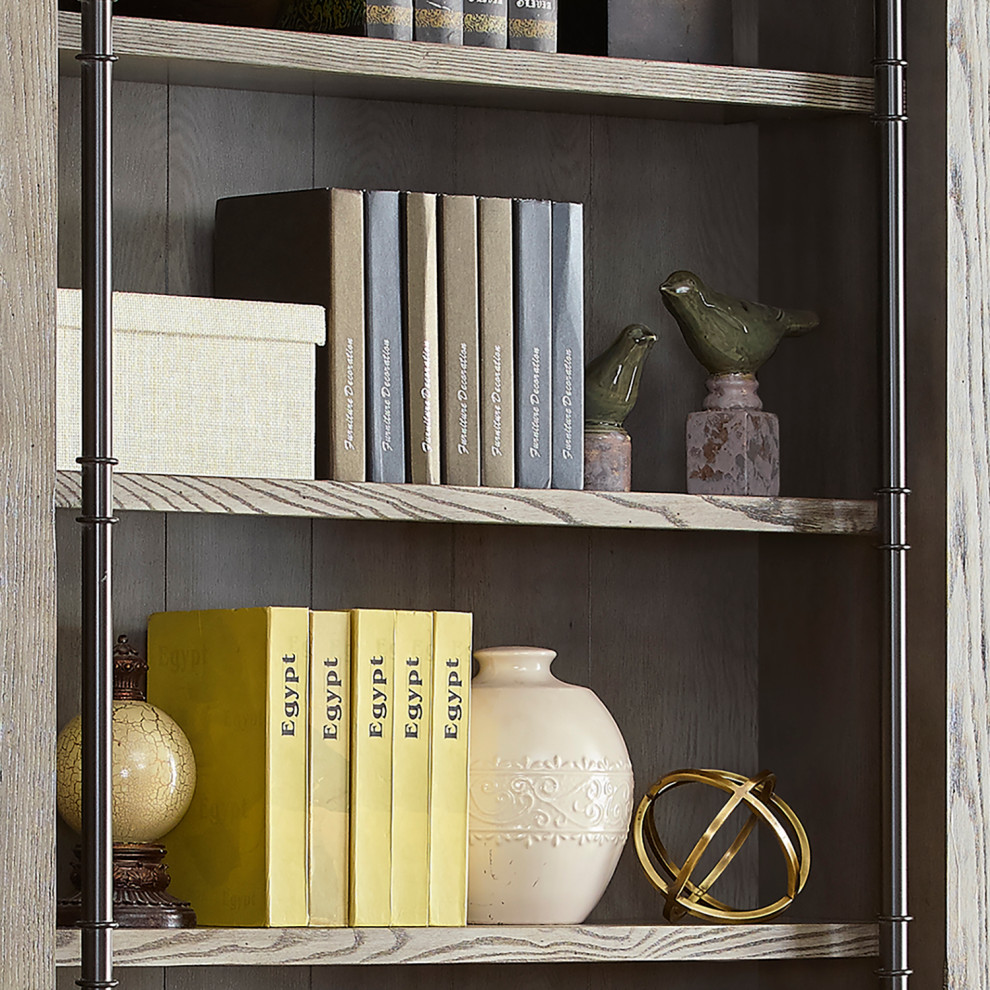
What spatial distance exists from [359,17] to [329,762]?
655 mm

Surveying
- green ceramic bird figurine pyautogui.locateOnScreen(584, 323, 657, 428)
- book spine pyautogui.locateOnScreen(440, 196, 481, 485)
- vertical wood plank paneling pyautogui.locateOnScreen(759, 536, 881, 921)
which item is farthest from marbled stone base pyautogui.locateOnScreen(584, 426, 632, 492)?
vertical wood plank paneling pyautogui.locateOnScreen(759, 536, 881, 921)

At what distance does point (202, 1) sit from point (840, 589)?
0.82 m

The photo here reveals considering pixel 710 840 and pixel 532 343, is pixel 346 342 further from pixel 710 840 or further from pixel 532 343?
pixel 710 840

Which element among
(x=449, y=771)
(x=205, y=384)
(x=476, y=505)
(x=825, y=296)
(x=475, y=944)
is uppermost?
(x=825, y=296)

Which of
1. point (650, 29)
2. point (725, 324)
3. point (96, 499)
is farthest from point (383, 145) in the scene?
point (96, 499)

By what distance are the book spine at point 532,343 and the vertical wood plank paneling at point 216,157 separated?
28 centimetres

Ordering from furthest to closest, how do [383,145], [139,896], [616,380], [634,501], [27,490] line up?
[383,145] < [616,380] < [634,501] < [139,896] < [27,490]

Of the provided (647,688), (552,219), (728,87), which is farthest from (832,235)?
(647,688)

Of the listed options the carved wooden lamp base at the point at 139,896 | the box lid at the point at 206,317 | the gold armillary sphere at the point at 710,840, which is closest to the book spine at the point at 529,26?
the box lid at the point at 206,317

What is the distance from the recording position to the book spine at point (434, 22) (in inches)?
59.9

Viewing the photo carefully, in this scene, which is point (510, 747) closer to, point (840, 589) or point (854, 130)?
point (840, 589)

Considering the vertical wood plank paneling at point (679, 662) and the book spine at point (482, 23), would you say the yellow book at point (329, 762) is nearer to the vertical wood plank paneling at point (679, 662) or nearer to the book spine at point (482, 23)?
the vertical wood plank paneling at point (679, 662)

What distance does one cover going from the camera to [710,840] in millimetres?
1559

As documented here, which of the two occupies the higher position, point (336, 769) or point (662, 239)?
point (662, 239)
